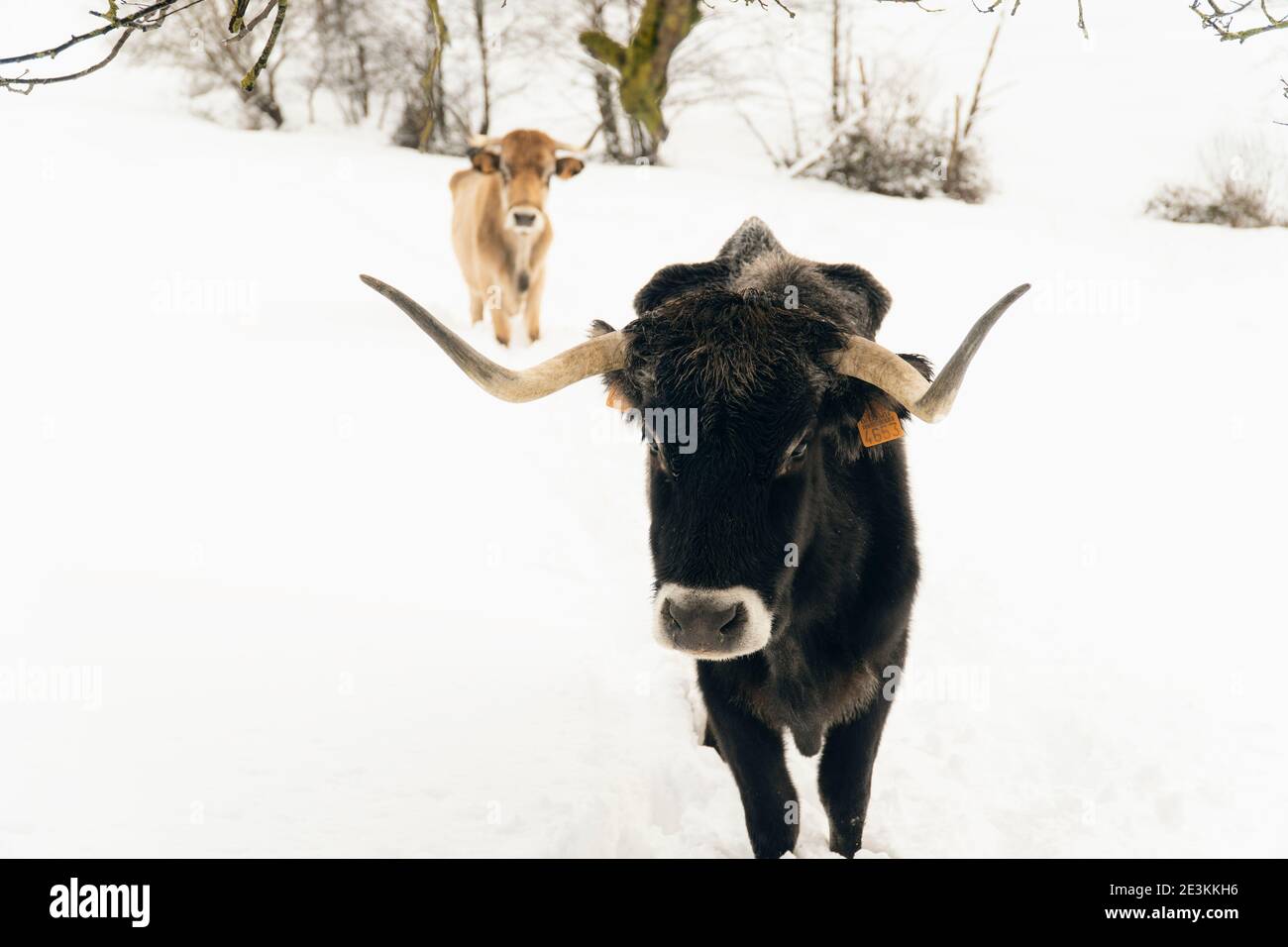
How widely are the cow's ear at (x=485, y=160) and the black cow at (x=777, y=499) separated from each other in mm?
6495

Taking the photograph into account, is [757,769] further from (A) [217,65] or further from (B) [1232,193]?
(A) [217,65]

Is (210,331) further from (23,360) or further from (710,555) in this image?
(710,555)

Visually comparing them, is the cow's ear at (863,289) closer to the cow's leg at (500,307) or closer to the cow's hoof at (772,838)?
→ the cow's hoof at (772,838)

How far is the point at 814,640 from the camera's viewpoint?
147 inches

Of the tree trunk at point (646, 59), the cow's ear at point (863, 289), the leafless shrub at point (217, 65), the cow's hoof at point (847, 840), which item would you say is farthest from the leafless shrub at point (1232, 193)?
the leafless shrub at point (217, 65)

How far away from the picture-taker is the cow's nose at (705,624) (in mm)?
3012

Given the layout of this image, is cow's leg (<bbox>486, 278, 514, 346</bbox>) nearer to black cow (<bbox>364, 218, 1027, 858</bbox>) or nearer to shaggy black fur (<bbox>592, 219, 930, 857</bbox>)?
shaggy black fur (<bbox>592, 219, 930, 857</bbox>)

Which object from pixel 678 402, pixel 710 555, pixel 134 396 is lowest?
pixel 134 396

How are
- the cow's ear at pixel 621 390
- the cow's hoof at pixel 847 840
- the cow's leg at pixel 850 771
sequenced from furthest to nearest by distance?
the cow's hoof at pixel 847 840
the cow's leg at pixel 850 771
the cow's ear at pixel 621 390

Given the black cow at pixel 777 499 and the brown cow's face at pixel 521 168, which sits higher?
the brown cow's face at pixel 521 168

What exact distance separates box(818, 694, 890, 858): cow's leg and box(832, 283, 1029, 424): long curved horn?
130 cm

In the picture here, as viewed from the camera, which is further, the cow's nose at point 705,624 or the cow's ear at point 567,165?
the cow's ear at point 567,165
